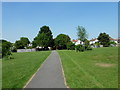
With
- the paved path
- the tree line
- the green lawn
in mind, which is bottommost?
the green lawn

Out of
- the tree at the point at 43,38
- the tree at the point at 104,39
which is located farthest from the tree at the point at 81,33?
the tree at the point at 104,39

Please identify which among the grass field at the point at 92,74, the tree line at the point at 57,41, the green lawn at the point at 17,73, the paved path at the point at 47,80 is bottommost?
the green lawn at the point at 17,73

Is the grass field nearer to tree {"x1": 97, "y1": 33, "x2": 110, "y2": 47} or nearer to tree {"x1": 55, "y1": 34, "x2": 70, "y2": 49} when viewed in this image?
tree {"x1": 55, "y1": 34, "x2": 70, "y2": 49}

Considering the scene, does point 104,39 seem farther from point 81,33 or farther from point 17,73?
point 17,73

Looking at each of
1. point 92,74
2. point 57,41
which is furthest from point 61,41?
point 92,74

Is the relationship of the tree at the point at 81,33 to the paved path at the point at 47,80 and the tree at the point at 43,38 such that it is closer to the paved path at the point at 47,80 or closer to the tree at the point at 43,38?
the tree at the point at 43,38

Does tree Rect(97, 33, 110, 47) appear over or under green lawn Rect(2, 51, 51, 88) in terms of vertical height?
over

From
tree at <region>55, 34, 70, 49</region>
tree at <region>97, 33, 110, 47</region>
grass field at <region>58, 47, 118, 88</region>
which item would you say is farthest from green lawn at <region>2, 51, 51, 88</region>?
tree at <region>97, 33, 110, 47</region>

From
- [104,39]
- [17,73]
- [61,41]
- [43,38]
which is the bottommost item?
[17,73]

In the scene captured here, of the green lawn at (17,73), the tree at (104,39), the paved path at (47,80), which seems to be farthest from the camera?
the tree at (104,39)

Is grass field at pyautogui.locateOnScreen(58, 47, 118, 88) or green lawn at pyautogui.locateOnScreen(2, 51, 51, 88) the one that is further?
green lawn at pyautogui.locateOnScreen(2, 51, 51, 88)

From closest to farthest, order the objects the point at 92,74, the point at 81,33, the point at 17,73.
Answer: the point at 92,74
the point at 17,73
the point at 81,33

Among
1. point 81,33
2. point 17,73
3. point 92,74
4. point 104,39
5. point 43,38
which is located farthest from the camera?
point 104,39

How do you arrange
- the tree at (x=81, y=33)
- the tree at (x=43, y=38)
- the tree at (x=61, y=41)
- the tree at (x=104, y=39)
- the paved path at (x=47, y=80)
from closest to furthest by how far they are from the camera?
the paved path at (x=47, y=80) → the tree at (x=81, y=33) → the tree at (x=43, y=38) → the tree at (x=61, y=41) → the tree at (x=104, y=39)
